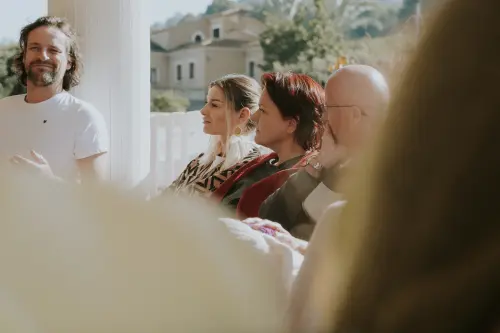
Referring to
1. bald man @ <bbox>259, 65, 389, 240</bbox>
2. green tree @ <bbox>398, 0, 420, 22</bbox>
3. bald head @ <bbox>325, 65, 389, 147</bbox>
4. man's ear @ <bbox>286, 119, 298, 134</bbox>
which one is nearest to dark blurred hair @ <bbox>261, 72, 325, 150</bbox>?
man's ear @ <bbox>286, 119, 298, 134</bbox>

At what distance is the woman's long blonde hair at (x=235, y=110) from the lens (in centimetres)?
110

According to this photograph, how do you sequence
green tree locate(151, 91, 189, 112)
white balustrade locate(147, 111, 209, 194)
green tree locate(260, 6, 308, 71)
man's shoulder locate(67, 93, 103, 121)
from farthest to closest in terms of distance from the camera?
1. white balustrade locate(147, 111, 209, 194)
2. green tree locate(151, 91, 189, 112)
3. man's shoulder locate(67, 93, 103, 121)
4. green tree locate(260, 6, 308, 71)

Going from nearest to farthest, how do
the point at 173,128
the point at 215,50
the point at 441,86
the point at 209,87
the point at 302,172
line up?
the point at 441,86, the point at 302,172, the point at 215,50, the point at 209,87, the point at 173,128

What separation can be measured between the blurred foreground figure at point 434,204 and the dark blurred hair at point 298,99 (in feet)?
2.20

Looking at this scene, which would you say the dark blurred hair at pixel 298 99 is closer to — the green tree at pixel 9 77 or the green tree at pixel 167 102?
the green tree at pixel 167 102

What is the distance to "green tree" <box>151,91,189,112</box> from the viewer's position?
1015 mm

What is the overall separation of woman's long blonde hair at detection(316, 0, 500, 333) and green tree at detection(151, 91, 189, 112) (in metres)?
0.82

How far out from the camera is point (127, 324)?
16 centimetres

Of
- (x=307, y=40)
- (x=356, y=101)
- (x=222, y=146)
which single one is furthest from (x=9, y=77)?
(x=356, y=101)

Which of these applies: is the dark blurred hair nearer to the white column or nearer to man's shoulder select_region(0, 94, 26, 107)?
the white column

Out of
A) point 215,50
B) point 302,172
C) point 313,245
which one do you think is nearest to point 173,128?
point 215,50

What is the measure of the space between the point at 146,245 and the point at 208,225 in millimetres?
17

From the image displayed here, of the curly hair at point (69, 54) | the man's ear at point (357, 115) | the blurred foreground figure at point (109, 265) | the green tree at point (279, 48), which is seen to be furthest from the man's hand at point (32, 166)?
the curly hair at point (69, 54)

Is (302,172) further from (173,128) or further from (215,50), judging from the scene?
(173,128)
